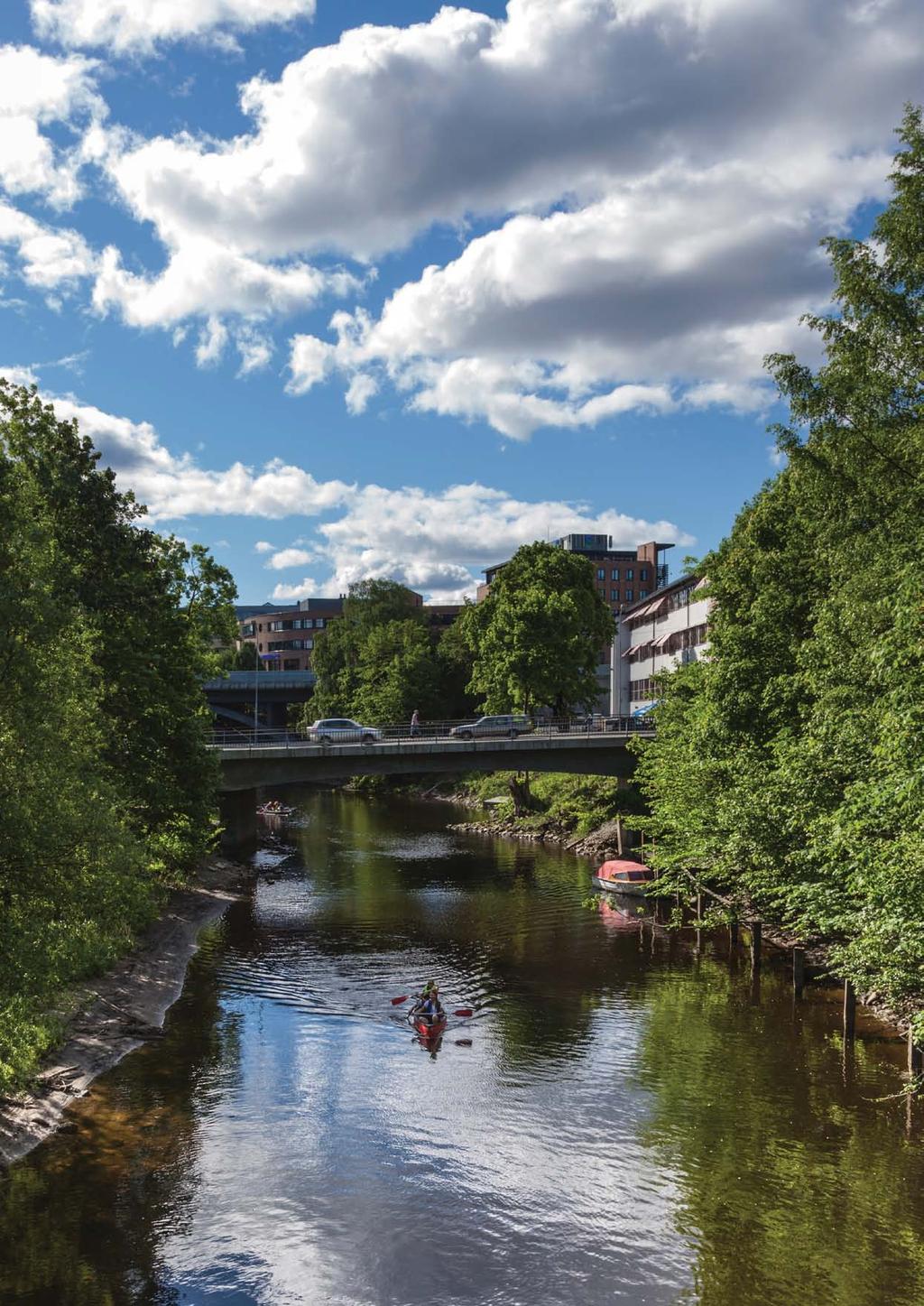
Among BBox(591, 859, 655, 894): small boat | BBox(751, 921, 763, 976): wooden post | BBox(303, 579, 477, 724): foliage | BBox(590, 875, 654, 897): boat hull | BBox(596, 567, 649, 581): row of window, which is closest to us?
BBox(751, 921, 763, 976): wooden post

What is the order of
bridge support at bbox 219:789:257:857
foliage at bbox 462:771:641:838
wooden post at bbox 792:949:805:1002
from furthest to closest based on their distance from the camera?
foliage at bbox 462:771:641:838, bridge support at bbox 219:789:257:857, wooden post at bbox 792:949:805:1002

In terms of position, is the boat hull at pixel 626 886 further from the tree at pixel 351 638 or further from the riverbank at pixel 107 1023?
the tree at pixel 351 638

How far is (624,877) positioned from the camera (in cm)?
5169

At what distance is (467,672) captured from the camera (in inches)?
4771

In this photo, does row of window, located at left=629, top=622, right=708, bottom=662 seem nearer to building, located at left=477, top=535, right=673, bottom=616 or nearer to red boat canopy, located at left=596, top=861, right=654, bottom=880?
red boat canopy, located at left=596, top=861, right=654, bottom=880

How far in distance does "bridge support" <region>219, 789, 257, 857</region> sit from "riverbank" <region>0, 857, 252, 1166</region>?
18.9 m

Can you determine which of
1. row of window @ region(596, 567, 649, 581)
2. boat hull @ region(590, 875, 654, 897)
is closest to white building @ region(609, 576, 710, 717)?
boat hull @ region(590, 875, 654, 897)

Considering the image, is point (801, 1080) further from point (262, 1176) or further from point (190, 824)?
point (190, 824)

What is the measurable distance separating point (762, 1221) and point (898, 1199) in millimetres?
3105

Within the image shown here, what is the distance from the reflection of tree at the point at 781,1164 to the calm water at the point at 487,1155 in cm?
6

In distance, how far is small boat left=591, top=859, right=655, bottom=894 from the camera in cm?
5094

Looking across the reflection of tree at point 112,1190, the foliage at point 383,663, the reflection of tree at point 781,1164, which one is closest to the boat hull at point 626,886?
the reflection of tree at point 781,1164

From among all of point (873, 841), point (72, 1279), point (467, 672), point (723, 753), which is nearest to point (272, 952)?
point (723, 753)

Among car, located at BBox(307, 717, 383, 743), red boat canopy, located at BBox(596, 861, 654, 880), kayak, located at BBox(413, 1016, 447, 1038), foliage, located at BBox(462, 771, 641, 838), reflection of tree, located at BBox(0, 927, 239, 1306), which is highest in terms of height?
car, located at BBox(307, 717, 383, 743)
